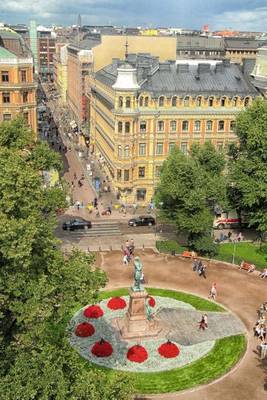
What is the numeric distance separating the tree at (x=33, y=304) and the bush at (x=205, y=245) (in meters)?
35.8

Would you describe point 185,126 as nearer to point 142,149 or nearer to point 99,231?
point 142,149

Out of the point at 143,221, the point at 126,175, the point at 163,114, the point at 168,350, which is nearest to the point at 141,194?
the point at 126,175

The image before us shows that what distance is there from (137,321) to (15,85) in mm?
46325

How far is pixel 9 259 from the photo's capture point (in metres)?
24.2

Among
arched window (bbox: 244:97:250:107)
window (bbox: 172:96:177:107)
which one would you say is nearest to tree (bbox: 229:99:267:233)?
window (bbox: 172:96:177:107)

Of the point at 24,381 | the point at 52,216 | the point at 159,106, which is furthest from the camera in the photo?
the point at 159,106

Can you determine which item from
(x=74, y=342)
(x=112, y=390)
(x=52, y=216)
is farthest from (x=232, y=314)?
(x=112, y=390)

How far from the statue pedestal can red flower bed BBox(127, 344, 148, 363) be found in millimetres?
2331

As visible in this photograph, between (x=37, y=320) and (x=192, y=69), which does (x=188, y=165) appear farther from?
(x=37, y=320)

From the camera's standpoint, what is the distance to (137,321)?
46688 mm

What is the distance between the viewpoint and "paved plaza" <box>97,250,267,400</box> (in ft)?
130

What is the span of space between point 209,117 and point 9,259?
64.6m

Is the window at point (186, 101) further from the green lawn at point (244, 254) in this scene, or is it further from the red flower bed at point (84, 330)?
the red flower bed at point (84, 330)

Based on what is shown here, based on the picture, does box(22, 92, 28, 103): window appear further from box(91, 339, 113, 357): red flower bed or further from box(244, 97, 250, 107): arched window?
box(91, 339, 113, 357): red flower bed
